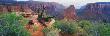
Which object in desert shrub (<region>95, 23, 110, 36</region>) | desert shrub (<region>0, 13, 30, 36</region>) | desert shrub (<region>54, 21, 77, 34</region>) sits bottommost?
desert shrub (<region>95, 23, 110, 36</region>)

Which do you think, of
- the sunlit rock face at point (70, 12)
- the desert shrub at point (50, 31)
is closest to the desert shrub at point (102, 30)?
the desert shrub at point (50, 31)

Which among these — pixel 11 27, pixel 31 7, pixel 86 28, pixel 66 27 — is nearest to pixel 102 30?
pixel 86 28

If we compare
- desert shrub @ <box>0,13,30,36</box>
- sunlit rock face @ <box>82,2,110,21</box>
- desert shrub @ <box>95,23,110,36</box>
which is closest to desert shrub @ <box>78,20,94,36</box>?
desert shrub @ <box>95,23,110,36</box>

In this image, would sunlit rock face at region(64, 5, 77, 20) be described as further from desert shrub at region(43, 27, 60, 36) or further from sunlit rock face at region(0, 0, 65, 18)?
desert shrub at region(43, 27, 60, 36)

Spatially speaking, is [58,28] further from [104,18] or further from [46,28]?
[104,18]

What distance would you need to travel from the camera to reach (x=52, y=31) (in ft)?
77.4

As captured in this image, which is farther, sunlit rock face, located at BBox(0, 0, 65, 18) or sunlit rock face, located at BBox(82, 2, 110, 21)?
sunlit rock face, located at BBox(82, 2, 110, 21)

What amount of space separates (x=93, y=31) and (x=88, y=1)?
34.6ft

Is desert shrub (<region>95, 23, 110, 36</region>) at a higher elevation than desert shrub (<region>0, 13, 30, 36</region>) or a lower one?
lower

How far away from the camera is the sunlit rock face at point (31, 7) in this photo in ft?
87.5

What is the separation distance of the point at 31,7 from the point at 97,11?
9.29m

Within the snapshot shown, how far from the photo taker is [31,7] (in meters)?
30.1

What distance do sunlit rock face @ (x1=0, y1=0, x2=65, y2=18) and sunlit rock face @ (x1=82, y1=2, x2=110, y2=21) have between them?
3027 millimetres

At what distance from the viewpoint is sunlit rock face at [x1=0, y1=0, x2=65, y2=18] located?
2667cm
